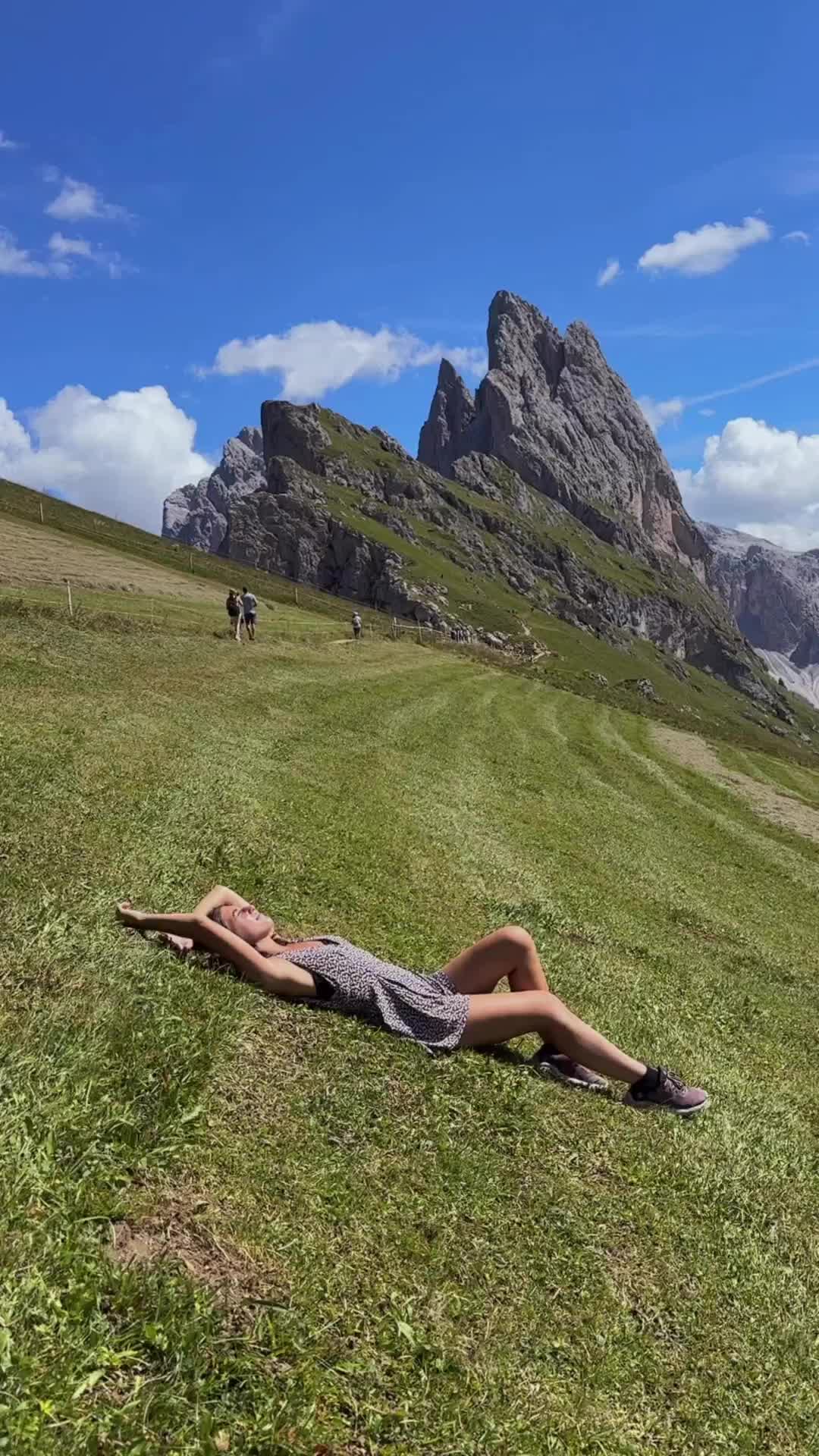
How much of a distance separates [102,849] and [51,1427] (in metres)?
8.15

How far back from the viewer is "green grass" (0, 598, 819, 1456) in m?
4.43

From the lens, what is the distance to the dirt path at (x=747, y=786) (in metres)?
36.3

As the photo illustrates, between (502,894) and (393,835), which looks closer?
(502,894)

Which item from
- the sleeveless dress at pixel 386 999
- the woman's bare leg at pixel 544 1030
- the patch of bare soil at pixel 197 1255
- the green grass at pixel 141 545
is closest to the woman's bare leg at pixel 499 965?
the woman's bare leg at pixel 544 1030

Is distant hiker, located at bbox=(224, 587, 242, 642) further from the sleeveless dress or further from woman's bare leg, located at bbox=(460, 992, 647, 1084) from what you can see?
woman's bare leg, located at bbox=(460, 992, 647, 1084)

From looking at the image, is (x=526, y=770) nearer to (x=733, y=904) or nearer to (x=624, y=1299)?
(x=733, y=904)

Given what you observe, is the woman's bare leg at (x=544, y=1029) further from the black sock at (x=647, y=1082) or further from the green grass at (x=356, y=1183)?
the green grass at (x=356, y=1183)

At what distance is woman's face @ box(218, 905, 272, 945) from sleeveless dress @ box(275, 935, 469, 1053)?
18.4 inches

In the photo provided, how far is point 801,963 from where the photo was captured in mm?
17469

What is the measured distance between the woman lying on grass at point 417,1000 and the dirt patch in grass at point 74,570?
38.0 meters

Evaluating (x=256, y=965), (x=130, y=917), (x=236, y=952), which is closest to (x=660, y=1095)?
(x=256, y=965)

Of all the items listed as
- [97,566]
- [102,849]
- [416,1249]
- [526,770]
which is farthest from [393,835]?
[97,566]

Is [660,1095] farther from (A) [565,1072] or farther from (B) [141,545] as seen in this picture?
(B) [141,545]

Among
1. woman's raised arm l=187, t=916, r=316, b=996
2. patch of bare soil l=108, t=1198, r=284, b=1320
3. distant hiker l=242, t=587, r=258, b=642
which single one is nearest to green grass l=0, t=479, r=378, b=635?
distant hiker l=242, t=587, r=258, b=642
